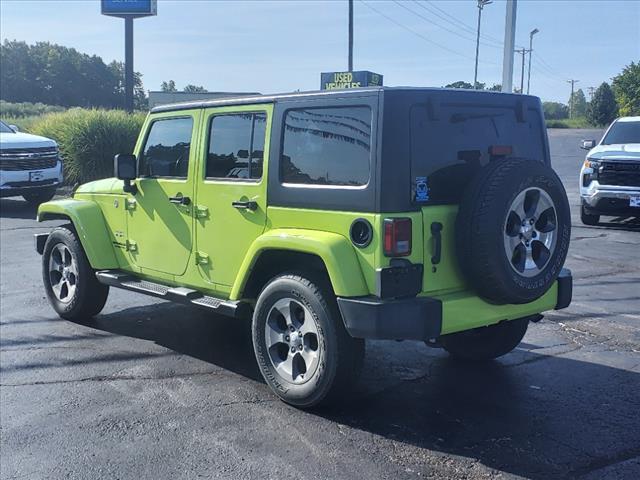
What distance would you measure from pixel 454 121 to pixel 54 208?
3.98 meters

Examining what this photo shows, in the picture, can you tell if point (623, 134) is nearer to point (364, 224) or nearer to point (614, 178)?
point (614, 178)

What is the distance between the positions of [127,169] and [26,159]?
10.4m

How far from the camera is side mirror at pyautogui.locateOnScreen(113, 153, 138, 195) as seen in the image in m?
5.73

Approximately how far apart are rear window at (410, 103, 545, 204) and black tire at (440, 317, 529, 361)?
4.39 ft

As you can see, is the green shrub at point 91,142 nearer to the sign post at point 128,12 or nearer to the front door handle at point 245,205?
the sign post at point 128,12

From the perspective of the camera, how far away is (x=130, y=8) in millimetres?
25562

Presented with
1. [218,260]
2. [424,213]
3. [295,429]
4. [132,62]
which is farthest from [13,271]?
[132,62]

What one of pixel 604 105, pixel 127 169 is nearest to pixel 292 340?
pixel 127 169

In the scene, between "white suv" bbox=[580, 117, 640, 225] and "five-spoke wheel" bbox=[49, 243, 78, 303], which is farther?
"white suv" bbox=[580, 117, 640, 225]

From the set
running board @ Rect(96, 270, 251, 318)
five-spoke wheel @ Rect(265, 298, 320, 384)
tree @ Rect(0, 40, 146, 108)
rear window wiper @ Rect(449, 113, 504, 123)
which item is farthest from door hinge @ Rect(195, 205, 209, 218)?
tree @ Rect(0, 40, 146, 108)

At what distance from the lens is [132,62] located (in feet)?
80.8

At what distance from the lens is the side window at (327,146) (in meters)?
4.08

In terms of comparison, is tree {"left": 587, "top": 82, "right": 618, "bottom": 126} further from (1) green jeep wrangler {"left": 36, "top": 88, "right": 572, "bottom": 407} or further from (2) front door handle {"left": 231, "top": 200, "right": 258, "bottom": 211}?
(2) front door handle {"left": 231, "top": 200, "right": 258, "bottom": 211}

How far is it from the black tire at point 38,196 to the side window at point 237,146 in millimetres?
11596
